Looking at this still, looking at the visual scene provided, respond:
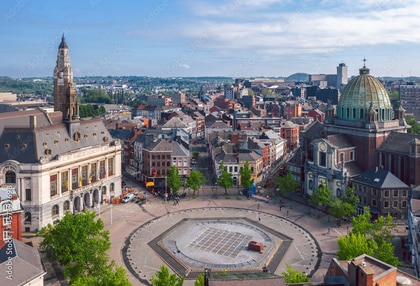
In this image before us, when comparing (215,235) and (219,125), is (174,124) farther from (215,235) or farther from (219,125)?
(215,235)

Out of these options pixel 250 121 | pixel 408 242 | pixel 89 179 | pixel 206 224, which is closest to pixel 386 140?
pixel 408 242

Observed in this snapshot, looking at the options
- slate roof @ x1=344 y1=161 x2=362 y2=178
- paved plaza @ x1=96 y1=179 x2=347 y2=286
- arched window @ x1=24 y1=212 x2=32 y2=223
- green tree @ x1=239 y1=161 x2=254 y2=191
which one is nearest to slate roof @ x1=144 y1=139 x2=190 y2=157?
paved plaza @ x1=96 y1=179 x2=347 y2=286

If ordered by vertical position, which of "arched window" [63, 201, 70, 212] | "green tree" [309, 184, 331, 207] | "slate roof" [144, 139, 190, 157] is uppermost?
"slate roof" [144, 139, 190, 157]

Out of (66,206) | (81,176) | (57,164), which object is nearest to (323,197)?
(81,176)

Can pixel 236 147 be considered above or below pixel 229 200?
above

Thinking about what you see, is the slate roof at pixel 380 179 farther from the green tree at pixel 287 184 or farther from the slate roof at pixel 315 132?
the slate roof at pixel 315 132

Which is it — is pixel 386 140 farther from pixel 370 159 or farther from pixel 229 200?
pixel 229 200

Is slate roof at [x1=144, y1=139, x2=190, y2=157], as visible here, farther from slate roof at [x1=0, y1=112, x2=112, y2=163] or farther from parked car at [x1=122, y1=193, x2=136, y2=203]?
slate roof at [x1=0, y1=112, x2=112, y2=163]
